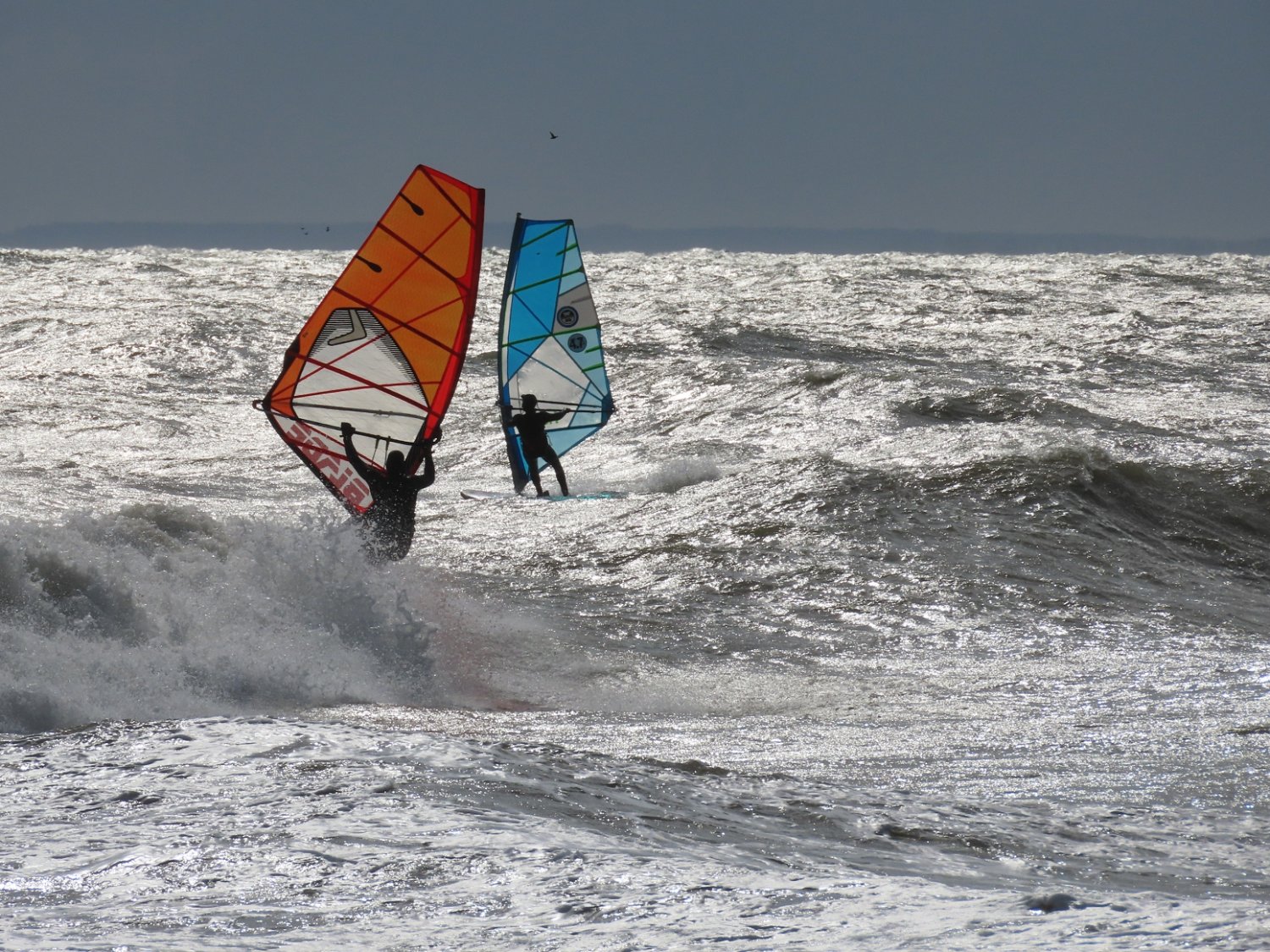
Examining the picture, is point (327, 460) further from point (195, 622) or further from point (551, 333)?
point (551, 333)

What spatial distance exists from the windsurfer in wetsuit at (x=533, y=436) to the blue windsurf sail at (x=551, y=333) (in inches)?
6.5

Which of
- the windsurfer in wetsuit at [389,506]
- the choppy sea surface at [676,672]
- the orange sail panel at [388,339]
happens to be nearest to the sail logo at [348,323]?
the orange sail panel at [388,339]

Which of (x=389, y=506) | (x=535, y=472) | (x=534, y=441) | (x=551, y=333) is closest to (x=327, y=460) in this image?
(x=389, y=506)

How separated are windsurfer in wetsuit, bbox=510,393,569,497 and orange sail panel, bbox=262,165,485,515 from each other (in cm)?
267

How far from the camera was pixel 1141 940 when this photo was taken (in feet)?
7.20

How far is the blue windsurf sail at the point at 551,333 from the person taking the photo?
493 inches

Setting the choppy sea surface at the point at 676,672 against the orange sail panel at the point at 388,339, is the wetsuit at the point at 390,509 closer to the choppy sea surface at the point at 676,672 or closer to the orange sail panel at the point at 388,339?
the orange sail panel at the point at 388,339

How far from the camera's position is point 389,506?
878cm

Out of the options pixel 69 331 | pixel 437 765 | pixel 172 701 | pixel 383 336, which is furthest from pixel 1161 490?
pixel 69 331

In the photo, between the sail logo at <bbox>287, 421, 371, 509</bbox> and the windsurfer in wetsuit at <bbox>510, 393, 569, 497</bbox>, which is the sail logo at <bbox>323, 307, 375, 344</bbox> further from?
the windsurfer in wetsuit at <bbox>510, 393, 569, 497</bbox>

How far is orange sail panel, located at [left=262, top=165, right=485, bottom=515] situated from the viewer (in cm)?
902

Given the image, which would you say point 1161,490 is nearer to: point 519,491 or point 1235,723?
Result: point 519,491

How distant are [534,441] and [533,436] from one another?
0.05 meters

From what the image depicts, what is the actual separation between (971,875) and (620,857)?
2.37 feet
